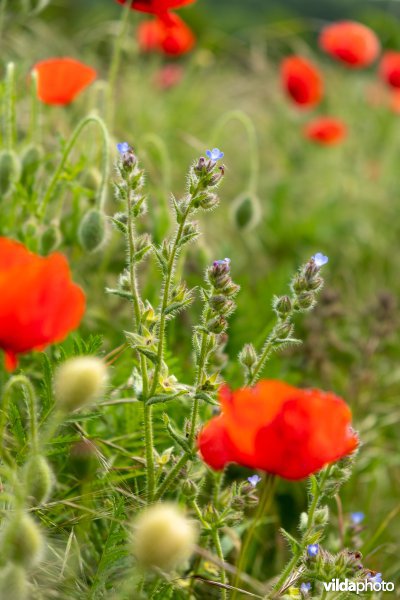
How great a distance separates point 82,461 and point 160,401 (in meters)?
0.53

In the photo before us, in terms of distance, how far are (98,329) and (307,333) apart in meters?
0.77

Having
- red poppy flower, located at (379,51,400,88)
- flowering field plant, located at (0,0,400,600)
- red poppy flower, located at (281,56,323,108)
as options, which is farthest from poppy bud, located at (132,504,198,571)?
red poppy flower, located at (379,51,400,88)

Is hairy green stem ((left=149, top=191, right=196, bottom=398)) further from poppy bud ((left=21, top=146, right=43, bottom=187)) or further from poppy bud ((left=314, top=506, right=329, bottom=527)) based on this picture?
poppy bud ((left=21, top=146, right=43, bottom=187))

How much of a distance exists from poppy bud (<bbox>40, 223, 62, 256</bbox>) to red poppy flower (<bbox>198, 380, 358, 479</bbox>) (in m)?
0.80

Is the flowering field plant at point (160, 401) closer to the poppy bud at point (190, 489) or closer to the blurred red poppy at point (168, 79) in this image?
the poppy bud at point (190, 489)

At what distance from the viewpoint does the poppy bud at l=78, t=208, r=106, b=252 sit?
5.28 ft

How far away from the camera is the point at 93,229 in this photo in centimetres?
161

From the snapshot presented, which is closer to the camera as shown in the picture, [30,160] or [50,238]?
[50,238]

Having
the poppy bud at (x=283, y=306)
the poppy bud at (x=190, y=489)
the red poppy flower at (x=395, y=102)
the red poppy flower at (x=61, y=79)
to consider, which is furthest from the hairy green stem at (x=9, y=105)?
the red poppy flower at (x=395, y=102)

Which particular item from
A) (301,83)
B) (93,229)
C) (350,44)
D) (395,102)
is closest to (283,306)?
(93,229)

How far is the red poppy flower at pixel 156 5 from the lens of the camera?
1.55 metres

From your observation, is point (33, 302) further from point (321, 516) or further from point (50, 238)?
point (50, 238)

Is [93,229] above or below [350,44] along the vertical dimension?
above

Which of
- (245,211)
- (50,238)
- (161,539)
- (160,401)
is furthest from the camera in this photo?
(245,211)
